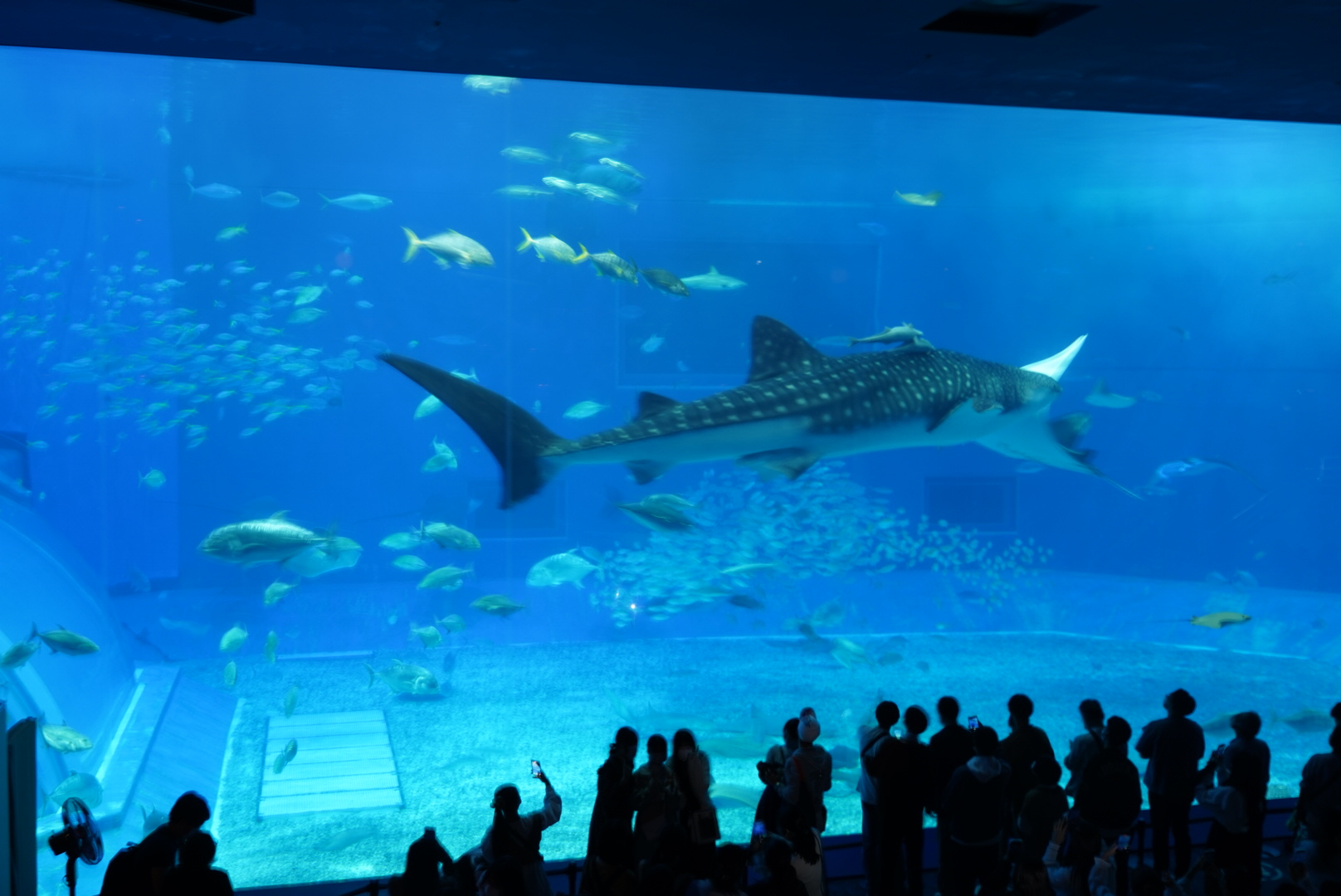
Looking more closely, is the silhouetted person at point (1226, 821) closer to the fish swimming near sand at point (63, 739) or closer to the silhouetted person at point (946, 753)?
the silhouetted person at point (946, 753)

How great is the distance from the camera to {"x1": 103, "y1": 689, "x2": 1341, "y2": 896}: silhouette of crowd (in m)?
2.42

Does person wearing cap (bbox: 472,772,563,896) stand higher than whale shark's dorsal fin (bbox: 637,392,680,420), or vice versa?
whale shark's dorsal fin (bbox: 637,392,680,420)

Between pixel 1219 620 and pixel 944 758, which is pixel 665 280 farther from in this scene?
pixel 1219 620

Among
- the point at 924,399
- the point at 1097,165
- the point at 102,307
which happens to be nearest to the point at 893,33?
the point at 924,399

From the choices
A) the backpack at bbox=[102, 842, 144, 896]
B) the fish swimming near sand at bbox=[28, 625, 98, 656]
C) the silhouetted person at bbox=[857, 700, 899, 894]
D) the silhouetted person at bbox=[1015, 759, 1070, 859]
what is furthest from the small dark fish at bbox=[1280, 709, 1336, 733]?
the fish swimming near sand at bbox=[28, 625, 98, 656]

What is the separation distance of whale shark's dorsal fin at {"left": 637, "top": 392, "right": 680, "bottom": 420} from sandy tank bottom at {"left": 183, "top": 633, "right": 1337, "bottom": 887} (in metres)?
3.02

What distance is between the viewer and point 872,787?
3369 mm

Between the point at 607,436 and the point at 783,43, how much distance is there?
202cm

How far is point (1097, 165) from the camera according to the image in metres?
25.8

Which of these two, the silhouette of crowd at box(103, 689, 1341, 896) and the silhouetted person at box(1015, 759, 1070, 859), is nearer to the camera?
the silhouette of crowd at box(103, 689, 1341, 896)

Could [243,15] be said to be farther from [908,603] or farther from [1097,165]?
[1097,165]

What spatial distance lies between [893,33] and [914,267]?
77.1 ft

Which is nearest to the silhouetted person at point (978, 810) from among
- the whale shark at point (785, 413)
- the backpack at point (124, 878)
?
the whale shark at point (785, 413)

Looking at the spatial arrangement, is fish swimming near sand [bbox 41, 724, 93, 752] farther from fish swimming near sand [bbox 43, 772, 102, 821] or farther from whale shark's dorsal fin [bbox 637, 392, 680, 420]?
whale shark's dorsal fin [bbox 637, 392, 680, 420]
